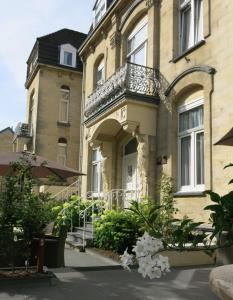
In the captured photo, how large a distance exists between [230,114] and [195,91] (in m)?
2.03

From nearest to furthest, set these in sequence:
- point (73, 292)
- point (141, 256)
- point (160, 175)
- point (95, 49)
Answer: point (141, 256) < point (73, 292) < point (160, 175) < point (95, 49)

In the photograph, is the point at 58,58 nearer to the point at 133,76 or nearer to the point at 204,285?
the point at 133,76

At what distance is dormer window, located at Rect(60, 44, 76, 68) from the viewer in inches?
1038

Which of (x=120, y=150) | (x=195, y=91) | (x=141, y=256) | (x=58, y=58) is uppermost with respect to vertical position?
(x=58, y=58)

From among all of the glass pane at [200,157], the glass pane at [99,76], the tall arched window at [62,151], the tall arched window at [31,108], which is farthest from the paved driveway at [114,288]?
the tall arched window at [31,108]

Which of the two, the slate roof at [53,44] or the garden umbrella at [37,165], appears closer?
the garden umbrella at [37,165]

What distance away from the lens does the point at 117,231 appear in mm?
10070

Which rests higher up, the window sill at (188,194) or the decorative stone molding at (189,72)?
the decorative stone molding at (189,72)

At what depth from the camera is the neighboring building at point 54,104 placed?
24875mm

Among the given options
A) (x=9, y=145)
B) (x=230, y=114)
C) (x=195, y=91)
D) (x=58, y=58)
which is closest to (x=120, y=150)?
(x=195, y=91)

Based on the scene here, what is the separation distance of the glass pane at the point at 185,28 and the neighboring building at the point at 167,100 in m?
0.03

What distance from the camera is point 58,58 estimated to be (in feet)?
86.3

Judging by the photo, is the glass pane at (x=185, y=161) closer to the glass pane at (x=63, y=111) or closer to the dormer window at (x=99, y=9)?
the dormer window at (x=99, y=9)

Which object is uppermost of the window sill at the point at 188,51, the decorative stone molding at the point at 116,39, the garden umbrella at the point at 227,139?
the decorative stone molding at the point at 116,39
